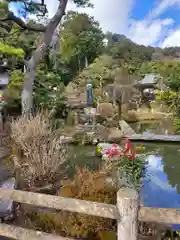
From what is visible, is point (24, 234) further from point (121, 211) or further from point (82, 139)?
point (82, 139)

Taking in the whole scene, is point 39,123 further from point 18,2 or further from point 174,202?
point 18,2

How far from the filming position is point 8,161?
17.1 feet

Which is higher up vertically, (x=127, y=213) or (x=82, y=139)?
(x=127, y=213)

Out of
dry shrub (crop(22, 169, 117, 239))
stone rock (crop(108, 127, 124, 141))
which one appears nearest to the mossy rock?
stone rock (crop(108, 127, 124, 141))

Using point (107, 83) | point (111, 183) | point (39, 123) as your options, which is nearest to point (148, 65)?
point (107, 83)

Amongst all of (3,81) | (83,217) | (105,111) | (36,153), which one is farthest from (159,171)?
(105,111)

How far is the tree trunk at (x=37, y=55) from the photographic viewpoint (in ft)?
23.2

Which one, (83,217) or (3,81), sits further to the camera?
(3,81)

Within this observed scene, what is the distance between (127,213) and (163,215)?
237 mm

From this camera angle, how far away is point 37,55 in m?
7.29

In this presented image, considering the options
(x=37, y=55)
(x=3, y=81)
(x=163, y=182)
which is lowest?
(x=163, y=182)

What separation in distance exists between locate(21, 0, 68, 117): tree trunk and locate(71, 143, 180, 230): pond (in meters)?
2.01

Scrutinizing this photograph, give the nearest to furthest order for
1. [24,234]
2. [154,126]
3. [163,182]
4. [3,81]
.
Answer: [24,234], [163,182], [3,81], [154,126]

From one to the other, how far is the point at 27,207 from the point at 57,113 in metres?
7.06
